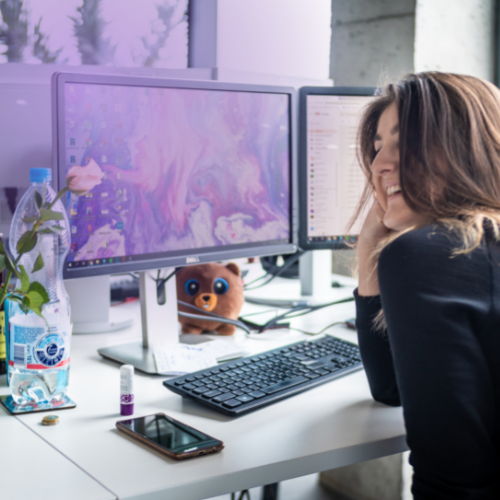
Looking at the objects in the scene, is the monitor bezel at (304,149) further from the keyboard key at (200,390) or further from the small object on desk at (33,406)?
the small object on desk at (33,406)

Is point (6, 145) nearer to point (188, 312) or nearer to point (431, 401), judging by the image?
point (188, 312)

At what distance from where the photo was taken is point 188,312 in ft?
4.42

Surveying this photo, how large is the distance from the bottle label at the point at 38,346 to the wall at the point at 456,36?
4.53 ft

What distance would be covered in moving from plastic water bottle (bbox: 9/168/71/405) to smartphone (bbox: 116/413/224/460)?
0.14 meters

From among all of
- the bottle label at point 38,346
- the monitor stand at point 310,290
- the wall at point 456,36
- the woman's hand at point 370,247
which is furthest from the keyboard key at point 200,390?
the wall at point 456,36

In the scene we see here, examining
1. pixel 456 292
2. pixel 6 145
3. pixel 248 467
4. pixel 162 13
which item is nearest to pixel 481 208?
pixel 456 292

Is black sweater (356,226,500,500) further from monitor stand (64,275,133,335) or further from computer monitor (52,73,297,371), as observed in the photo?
monitor stand (64,275,133,335)

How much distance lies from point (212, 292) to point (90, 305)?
0.27 meters

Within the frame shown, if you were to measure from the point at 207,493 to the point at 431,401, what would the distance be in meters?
0.28

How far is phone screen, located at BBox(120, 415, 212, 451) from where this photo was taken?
2.48 ft

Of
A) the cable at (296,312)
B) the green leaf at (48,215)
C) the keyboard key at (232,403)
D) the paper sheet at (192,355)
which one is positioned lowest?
the cable at (296,312)

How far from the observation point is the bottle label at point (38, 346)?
0.85m

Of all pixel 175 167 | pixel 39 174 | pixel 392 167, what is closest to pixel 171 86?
pixel 175 167

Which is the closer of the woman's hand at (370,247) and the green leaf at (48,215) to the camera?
the green leaf at (48,215)
